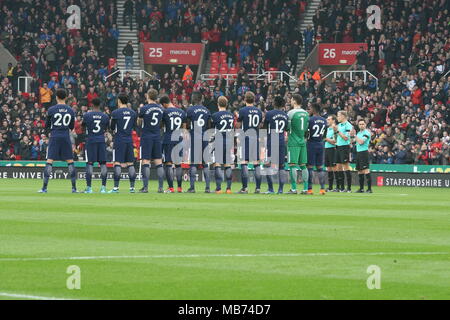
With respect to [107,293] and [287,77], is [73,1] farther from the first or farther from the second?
[107,293]

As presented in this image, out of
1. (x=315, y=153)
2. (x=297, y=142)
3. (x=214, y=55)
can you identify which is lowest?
(x=315, y=153)

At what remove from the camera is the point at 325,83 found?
47.2m

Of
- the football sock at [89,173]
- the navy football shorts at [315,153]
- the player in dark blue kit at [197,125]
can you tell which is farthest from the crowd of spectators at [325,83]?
the football sock at [89,173]

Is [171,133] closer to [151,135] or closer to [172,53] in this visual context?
[151,135]

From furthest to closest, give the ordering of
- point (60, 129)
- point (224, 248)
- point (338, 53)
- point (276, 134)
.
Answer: point (338, 53), point (276, 134), point (60, 129), point (224, 248)

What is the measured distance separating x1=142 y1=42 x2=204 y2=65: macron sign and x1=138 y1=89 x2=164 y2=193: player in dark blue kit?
2568cm

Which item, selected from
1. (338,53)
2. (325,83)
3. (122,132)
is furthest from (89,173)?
(338,53)

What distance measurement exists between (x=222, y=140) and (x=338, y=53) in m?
23.8

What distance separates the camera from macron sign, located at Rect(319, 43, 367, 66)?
50969 mm

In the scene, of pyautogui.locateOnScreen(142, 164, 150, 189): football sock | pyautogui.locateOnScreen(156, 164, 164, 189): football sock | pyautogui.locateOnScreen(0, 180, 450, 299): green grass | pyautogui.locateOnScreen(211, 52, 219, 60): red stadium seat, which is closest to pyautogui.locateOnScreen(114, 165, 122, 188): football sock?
pyautogui.locateOnScreen(142, 164, 150, 189): football sock

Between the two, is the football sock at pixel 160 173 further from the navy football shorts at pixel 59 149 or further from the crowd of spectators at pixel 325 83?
the crowd of spectators at pixel 325 83

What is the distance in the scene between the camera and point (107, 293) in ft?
32.3

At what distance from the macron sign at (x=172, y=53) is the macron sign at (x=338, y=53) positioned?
6043mm

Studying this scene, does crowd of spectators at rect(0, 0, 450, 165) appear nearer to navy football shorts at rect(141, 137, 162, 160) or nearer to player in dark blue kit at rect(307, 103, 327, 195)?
player in dark blue kit at rect(307, 103, 327, 195)
